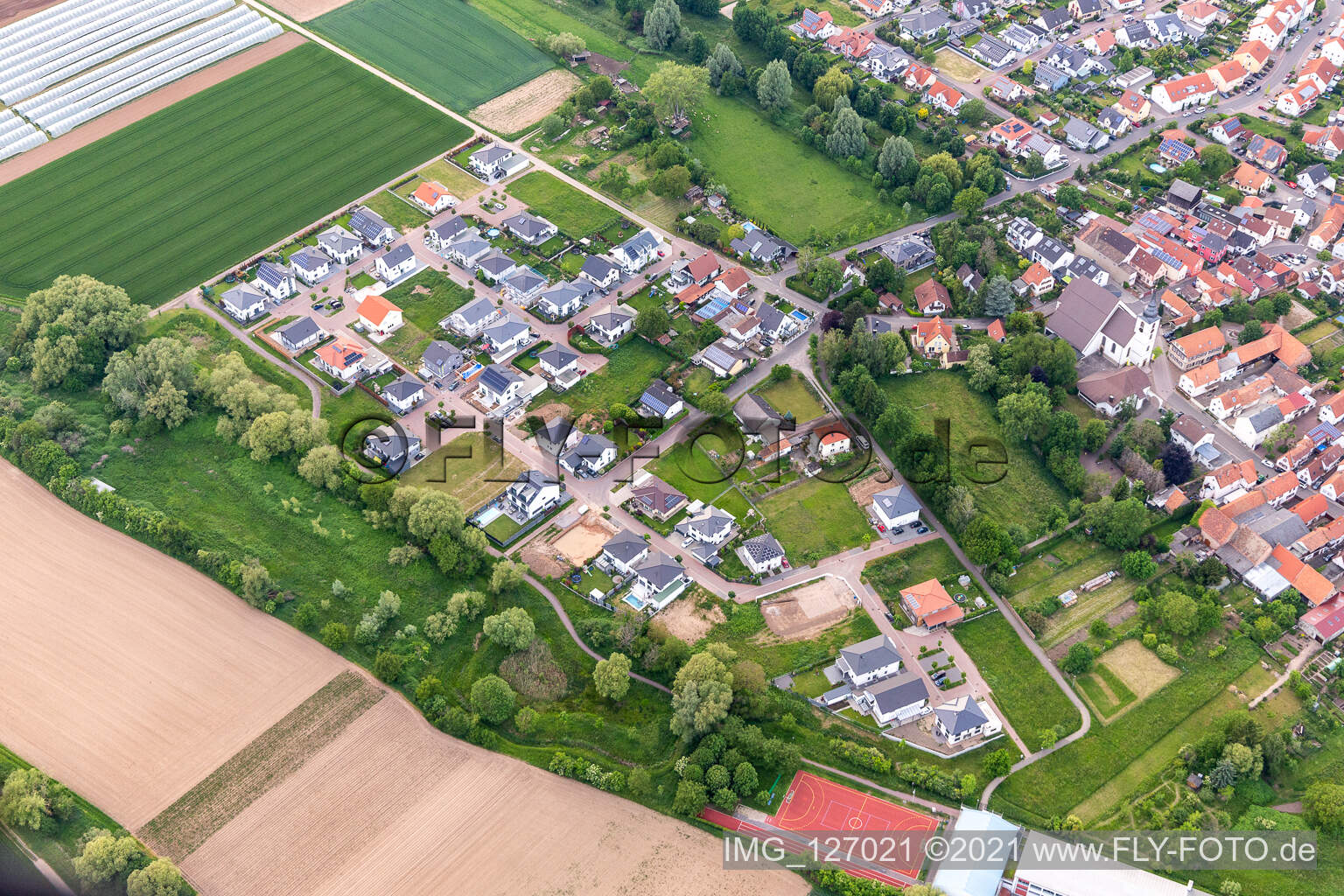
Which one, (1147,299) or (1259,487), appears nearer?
(1259,487)

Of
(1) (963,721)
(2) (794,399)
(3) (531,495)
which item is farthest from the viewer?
(2) (794,399)

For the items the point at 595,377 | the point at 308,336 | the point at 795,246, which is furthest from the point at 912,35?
the point at 308,336

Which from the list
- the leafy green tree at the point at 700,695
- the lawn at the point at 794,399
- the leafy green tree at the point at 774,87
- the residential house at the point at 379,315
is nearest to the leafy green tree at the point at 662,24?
the leafy green tree at the point at 774,87

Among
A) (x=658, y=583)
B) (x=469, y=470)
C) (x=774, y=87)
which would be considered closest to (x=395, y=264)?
(x=469, y=470)

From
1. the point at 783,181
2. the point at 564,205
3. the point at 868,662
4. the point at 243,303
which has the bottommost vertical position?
the point at 243,303

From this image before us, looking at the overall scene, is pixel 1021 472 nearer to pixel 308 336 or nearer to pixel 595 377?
pixel 595 377

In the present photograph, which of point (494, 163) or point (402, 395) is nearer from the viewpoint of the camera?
point (402, 395)

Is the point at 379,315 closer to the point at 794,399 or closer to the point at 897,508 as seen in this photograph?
the point at 794,399
